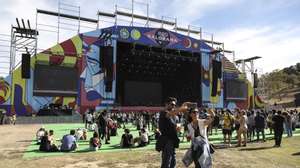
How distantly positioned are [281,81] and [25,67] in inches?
2764

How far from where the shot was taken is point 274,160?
10664mm

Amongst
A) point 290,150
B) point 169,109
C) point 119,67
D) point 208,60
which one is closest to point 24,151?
point 169,109

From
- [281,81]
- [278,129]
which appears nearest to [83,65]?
[278,129]

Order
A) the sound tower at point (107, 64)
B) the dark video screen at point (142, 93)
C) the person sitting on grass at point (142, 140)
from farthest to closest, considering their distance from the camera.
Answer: the dark video screen at point (142, 93) → the sound tower at point (107, 64) → the person sitting on grass at point (142, 140)

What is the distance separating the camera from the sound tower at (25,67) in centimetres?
3119

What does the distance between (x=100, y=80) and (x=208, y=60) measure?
15.3 m

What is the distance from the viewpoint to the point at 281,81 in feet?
283

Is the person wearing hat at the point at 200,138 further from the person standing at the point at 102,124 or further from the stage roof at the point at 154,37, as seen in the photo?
the stage roof at the point at 154,37

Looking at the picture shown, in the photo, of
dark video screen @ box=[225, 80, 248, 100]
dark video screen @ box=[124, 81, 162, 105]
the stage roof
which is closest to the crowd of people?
dark video screen @ box=[124, 81, 162, 105]

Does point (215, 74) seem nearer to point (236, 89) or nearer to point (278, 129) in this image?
point (236, 89)

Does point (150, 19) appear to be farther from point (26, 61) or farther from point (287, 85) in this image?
point (287, 85)

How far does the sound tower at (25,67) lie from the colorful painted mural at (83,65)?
107 centimetres

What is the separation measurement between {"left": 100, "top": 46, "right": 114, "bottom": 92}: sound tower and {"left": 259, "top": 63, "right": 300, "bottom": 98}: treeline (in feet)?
165

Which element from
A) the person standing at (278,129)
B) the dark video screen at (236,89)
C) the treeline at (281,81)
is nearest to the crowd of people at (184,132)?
the person standing at (278,129)
